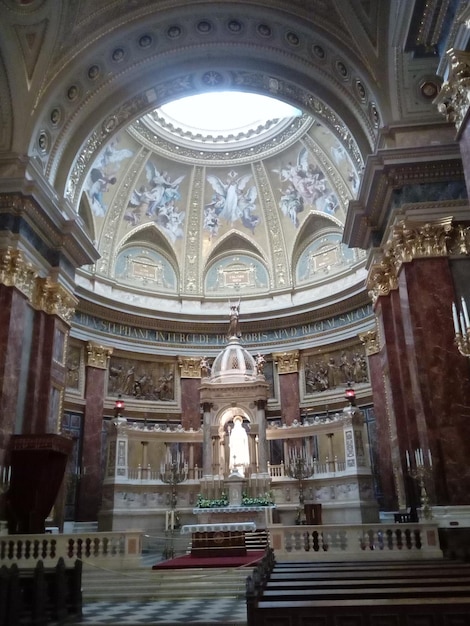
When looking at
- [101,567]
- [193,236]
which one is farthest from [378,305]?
[193,236]

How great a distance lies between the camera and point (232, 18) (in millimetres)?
16047

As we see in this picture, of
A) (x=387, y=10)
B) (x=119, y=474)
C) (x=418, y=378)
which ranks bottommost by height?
(x=119, y=474)

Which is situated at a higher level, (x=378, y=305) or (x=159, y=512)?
(x=378, y=305)

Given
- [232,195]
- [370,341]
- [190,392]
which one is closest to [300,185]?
[232,195]

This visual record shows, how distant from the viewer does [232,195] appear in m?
27.5

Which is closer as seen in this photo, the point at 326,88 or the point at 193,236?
the point at 326,88

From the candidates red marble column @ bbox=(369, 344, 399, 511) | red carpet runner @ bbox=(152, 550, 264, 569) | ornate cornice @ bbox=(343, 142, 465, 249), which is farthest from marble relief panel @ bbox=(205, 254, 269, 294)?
red carpet runner @ bbox=(152, 550, 264, 569)

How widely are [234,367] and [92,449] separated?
6.20m

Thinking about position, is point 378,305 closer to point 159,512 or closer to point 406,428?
point 406,428

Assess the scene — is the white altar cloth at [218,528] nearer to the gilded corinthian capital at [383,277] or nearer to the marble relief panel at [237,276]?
the gilded corinthian capital at [383,277]

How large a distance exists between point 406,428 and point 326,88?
393 inches

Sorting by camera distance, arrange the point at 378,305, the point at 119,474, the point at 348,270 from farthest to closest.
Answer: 1. the point at 348,270
2. the point at 119,474
3. the point at 378,305

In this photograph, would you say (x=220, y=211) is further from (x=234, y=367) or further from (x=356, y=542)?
(x=356, y=542)

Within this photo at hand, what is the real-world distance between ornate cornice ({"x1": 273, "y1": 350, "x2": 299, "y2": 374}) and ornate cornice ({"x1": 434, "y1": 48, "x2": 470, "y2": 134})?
1695 cm
